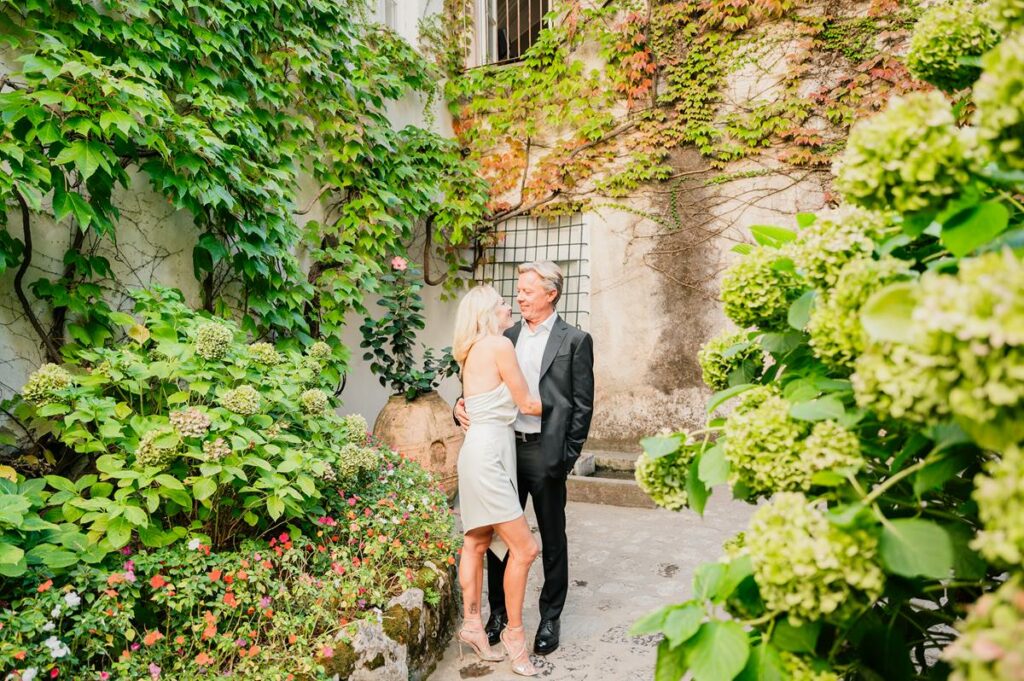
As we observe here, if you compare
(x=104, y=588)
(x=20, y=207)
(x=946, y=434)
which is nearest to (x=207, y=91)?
(x=20, y=207)

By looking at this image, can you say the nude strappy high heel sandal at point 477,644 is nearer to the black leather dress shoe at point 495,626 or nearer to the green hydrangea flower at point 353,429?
the black leather dress shoe at point 495,626

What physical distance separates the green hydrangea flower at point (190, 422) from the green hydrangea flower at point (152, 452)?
64mm

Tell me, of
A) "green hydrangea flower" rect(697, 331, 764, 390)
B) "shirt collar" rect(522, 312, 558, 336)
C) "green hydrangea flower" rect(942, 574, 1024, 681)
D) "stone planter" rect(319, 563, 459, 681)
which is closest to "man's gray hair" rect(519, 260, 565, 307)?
"shirt collar" rect(522, 312, 558, 336)

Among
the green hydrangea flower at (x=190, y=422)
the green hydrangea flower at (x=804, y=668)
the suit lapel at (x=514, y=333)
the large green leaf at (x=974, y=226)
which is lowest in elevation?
the green hydrangea flower at (x=804, y=668)

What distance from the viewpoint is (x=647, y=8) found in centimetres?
633

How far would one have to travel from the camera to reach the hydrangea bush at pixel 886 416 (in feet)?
1.71

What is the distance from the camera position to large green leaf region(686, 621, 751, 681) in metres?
0.74

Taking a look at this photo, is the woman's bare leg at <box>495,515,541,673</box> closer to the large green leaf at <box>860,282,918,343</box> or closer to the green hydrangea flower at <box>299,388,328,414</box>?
the green hydrangea flower at <box>299,388,328,414</box>

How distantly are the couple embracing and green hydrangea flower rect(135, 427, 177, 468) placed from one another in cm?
123

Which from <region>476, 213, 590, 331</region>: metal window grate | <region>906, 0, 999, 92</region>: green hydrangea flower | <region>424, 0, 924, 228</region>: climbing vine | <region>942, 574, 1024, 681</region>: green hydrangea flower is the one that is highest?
→ <region>424, 0, 924, 228</region>: climbing vine

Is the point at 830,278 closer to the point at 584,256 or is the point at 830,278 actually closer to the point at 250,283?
the point at 250,283

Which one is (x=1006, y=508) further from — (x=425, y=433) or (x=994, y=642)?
(x=425, y=433)

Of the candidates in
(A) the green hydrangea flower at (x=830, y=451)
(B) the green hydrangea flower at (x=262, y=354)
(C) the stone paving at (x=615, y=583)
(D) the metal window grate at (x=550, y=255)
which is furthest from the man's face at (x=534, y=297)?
(D) the metal window grate at (x=550, y=255)

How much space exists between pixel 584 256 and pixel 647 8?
2.73 meters
